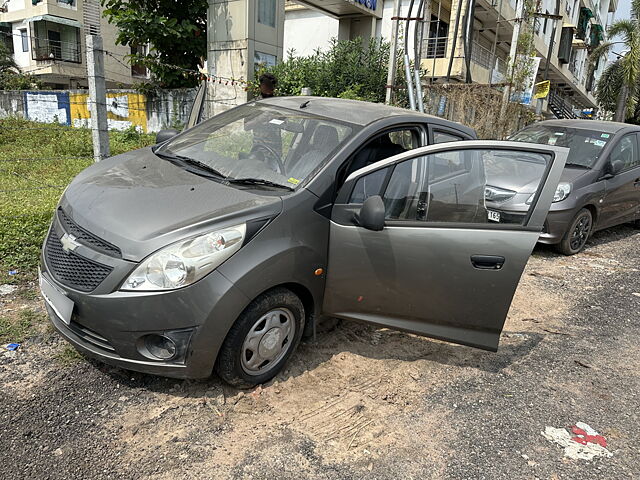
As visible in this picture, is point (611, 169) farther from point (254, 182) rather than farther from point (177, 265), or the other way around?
point (177, 265)

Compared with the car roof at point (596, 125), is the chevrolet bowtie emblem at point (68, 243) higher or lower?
lower

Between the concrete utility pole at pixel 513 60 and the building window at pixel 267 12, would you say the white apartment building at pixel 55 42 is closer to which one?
the building window at pixel 267 12

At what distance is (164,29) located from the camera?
12.1 meters

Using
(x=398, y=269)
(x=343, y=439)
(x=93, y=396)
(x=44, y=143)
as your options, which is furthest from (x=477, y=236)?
→ (x=44, y=143)

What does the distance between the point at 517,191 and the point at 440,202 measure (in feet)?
1.73

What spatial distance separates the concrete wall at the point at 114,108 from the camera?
45.0 ft

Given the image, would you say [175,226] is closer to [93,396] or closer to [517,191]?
[93,396]

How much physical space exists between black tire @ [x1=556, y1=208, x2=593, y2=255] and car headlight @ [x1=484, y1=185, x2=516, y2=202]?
3.55 meters

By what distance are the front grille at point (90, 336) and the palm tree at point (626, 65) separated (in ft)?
106

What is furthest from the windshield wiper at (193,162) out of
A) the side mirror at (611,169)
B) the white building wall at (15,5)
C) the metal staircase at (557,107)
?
the white building wall at (15,5)

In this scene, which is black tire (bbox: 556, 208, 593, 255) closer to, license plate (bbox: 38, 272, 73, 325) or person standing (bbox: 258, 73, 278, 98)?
person standing (bbox: 258, 73, 278, 98)

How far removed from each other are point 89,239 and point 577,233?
6.17 metres

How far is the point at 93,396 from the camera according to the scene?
112 inches

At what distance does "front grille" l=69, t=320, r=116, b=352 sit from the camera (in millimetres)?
2680
